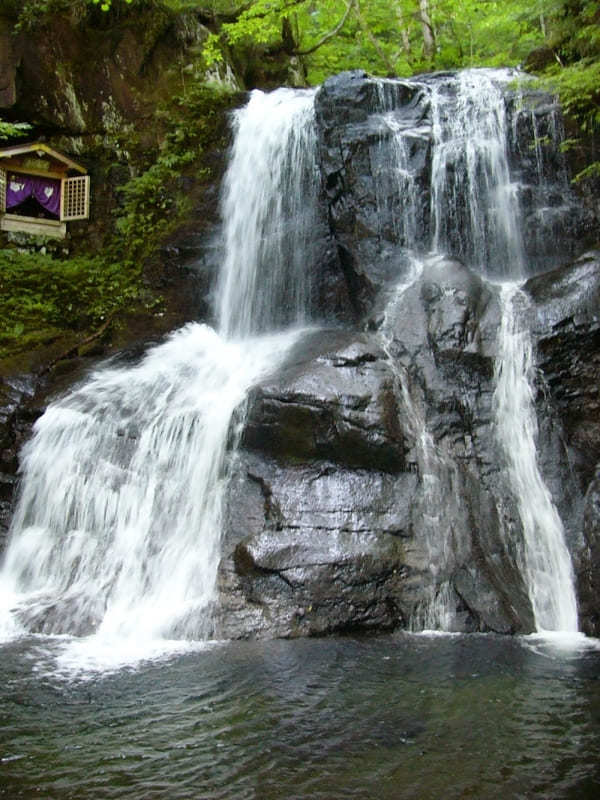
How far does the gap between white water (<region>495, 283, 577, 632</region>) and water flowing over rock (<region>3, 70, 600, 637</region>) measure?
0.02 m

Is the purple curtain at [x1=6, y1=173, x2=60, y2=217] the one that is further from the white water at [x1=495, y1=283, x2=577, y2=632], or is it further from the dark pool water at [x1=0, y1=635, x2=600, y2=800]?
the dark pool water at [x1=0, y1=635, x2=600, y2=800]

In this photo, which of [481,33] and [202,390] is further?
[481,33]

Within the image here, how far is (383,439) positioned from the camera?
8.10 metres

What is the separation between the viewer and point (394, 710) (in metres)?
4.84

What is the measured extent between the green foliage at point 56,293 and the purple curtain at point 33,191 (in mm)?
1246

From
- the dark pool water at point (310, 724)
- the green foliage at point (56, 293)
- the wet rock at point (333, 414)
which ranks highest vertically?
the green foliage at point (56, 293)

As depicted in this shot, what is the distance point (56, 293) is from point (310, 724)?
438 inches

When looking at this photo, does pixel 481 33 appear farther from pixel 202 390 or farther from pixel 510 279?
pixel 202 390

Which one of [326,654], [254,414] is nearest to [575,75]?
[254,414]

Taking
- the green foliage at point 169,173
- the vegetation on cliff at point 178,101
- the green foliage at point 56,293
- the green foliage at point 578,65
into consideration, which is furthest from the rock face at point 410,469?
the green foliage at point 169,173

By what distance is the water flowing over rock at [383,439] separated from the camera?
23.9 feet

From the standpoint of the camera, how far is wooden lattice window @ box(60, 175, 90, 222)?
589 inches

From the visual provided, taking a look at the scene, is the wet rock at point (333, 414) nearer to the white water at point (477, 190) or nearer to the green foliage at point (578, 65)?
the white water at point (477, 190)

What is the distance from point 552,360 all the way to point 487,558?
282cm
